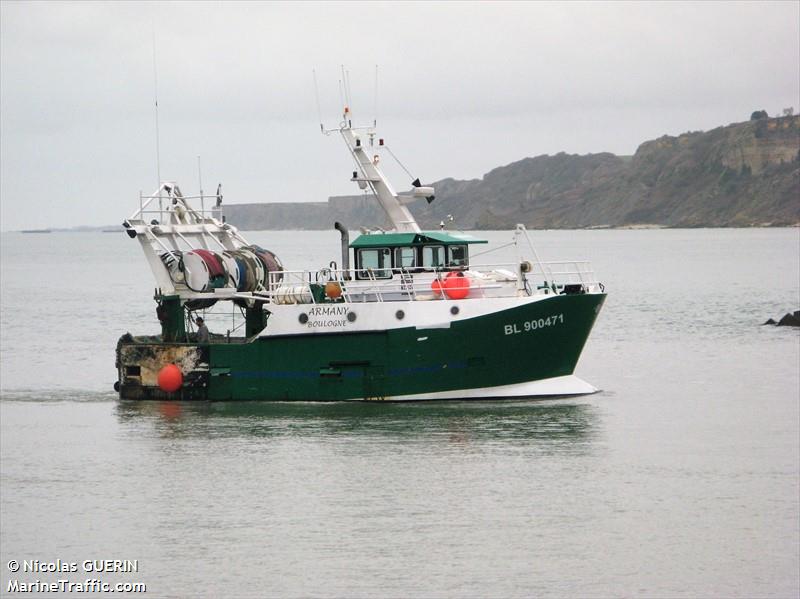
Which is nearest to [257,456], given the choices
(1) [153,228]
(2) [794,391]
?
(1) [153,228]

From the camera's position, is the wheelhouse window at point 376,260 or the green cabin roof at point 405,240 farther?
the wheelhouse window at point 376,260

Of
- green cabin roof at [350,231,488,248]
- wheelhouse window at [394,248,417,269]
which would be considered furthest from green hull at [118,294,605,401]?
green cabin roof at [350,231,488,248]

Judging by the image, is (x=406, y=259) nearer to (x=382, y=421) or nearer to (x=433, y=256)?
(x=433, y=256)

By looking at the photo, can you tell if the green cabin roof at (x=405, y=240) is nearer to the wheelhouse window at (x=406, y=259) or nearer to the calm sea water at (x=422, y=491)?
the wheelhouse window at (x=406, y=259)

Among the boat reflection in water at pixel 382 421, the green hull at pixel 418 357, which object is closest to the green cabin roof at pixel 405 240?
the green hull at pixel 418 357

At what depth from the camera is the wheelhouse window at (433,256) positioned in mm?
34500

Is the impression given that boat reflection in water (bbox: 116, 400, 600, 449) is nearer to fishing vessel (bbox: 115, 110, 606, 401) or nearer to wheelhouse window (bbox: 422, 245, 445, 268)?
fishing vessel (bbox: 115, 110, 606, 401)

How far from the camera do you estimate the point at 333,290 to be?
3366 centimetres

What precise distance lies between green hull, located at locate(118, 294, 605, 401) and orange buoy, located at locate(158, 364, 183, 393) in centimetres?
114

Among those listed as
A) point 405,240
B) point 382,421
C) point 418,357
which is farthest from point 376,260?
point 382,421

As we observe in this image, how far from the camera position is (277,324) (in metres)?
33.9

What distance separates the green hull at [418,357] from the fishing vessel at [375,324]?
2cm

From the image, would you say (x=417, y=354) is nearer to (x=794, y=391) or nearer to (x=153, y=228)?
(x=153, y=228)

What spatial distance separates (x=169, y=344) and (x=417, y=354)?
6590 mm
